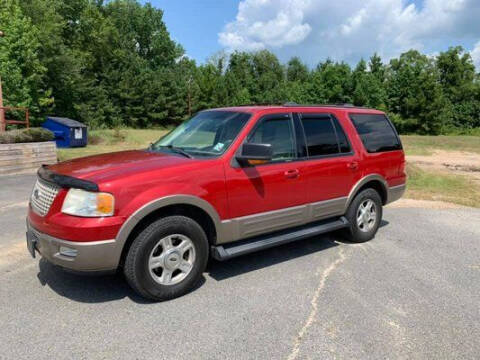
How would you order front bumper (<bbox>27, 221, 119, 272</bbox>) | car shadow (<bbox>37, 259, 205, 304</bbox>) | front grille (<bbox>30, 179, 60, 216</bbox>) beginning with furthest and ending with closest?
car shadow (<bbox>37, 259, 205, 304</bbox>) → front grille (<bbox>30, 179, 60, 216</bbox>) → front bumper (<bbox>27, 221, 119, 272</bbox>)

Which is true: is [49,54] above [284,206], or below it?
above

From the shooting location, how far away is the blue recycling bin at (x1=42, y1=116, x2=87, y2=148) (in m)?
19.0

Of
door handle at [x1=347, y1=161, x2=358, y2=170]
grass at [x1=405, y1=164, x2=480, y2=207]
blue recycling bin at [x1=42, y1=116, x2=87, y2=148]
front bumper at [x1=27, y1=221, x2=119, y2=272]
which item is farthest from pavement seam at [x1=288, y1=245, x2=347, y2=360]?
blue recycling bin at [x1=42, y1=116, x2=87, y2=148]

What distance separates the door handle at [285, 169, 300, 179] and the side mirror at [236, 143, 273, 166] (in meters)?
0.51

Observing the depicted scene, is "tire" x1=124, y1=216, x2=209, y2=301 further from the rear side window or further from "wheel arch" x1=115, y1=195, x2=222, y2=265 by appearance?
the rear side window

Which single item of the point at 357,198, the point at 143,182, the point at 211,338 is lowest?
the point at 211,338

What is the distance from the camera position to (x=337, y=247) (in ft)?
17.6

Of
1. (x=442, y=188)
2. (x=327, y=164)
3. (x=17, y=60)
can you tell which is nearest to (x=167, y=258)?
(x=327, y=164)

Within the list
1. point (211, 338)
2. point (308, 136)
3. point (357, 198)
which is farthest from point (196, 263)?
point (357, 198)

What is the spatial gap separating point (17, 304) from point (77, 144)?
1730 cm

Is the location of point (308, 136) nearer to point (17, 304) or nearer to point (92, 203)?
point (92, 203)

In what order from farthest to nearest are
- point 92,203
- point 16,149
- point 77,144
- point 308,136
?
point 77,144 < point 16,149 < point 308,136 < point 92,203

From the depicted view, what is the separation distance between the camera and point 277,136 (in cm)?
457

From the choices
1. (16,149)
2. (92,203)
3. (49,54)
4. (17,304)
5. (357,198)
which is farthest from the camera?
(49,54)
